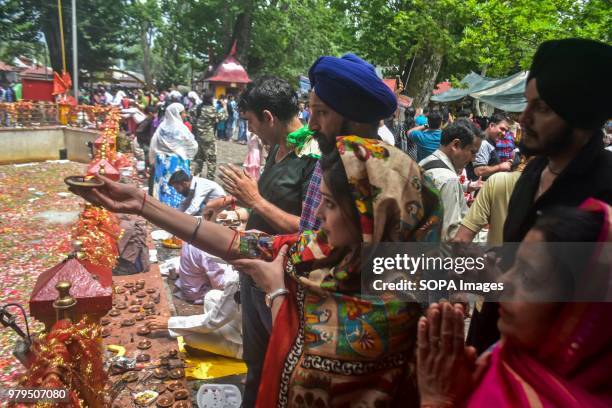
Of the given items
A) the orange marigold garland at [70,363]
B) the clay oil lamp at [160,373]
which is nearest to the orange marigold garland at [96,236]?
the orange marigold garland at [70,363]

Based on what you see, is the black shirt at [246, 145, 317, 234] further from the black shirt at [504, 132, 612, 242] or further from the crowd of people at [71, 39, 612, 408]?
the black shirt at [504, 132, 612, 242]

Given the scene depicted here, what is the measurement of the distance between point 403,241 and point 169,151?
6.39m

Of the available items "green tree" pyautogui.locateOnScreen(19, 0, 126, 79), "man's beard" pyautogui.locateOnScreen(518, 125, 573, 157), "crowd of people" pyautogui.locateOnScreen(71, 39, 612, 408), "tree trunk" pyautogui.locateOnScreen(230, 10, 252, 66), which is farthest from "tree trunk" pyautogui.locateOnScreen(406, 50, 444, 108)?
"green tree" pyautogui.locateOnScreen(19, 0, 126, 79)

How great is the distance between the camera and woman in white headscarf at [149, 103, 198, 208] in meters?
6.89

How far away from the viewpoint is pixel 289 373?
4.77 feet

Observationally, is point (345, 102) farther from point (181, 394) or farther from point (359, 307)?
point (181, 394)

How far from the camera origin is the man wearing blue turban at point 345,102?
1916 mm

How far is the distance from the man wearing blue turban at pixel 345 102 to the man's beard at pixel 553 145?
59 centimetres

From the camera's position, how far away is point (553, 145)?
5.24 ft

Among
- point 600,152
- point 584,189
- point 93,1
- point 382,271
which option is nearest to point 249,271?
point 382,271

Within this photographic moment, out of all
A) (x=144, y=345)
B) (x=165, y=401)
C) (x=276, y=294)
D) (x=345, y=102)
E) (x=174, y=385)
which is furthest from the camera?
(x=144, y=345)

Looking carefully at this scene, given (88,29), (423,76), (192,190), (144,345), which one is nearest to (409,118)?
(423,76)

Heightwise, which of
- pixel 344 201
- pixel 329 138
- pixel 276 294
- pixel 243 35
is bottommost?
pixel 276 294

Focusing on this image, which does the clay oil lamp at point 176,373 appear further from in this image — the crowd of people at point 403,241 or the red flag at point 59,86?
the red flag at point 59,86
